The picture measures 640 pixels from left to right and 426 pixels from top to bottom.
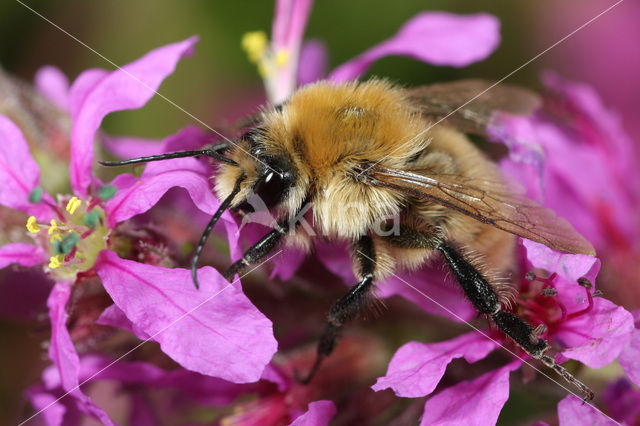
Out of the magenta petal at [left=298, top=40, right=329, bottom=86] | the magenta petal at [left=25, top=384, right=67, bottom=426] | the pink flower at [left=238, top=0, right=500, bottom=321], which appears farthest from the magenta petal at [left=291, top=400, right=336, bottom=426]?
the magenta petal at [left=298, top=40, right=329, bottom=86]

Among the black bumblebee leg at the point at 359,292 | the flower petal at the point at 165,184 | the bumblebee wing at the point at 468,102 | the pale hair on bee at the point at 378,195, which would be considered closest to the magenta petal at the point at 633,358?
the pale hair on bee at the point at 378,195

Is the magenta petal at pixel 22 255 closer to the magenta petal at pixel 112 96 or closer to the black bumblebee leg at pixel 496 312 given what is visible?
the magenta petal at pixel 112 96

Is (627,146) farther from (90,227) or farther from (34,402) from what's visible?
(34,402)

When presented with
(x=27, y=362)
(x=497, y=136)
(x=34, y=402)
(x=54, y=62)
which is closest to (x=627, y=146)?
(x=497, y=136)

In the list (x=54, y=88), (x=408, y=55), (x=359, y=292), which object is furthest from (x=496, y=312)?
(x=54, y=88)

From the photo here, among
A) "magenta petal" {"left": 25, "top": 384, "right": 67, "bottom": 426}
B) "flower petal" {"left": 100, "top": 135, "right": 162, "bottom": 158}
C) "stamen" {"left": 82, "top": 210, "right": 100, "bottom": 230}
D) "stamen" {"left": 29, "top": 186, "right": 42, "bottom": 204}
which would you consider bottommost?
"magenta petal" {"left": 25, "top": 384, "right": 67, "bottom": 426}

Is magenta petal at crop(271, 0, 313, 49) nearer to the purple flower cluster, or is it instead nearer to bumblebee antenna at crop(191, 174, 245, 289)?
the purple flower cluster

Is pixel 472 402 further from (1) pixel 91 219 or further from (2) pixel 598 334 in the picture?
(1) pixel 91 219
